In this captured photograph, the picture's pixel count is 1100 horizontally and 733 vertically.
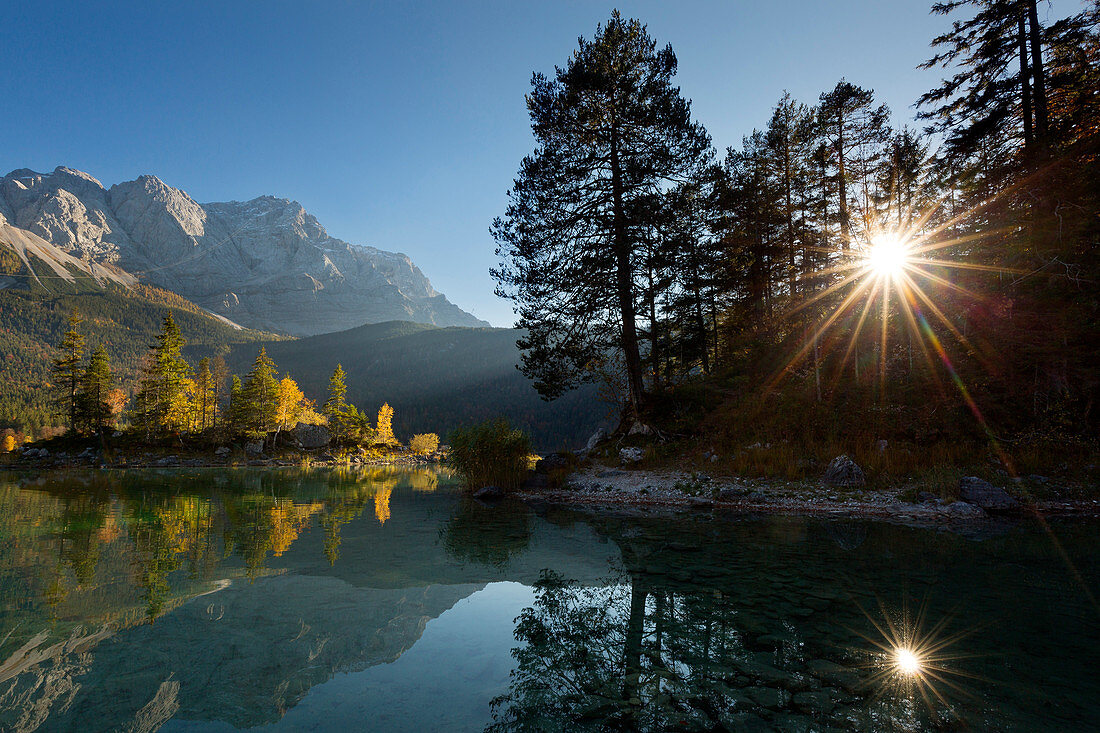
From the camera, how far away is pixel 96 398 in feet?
155

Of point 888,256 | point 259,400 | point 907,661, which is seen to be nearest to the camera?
point 907,661

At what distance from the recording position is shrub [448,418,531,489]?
18.6m

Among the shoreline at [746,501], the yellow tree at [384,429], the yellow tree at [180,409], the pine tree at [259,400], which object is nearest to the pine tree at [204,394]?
the yellow tree at [180,409]

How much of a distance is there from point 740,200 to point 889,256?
7.28m

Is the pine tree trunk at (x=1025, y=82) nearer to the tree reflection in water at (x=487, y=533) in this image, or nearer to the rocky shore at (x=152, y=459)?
the tree reflection in water at (x=487, y=533)

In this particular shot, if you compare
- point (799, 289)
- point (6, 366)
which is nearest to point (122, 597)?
point (799, 289)

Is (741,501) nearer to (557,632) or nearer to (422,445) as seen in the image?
(557,632)

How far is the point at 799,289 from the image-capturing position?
27.2 meters

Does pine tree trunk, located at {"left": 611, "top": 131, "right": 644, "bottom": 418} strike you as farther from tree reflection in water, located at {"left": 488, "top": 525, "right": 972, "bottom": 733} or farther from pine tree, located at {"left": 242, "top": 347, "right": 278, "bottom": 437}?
pine tree, located at {"left": 242, "top": 347, "right": 278, "bottom": 437}

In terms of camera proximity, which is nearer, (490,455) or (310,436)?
(490,455)

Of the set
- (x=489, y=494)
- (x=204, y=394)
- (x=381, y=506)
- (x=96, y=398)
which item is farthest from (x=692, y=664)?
(x=204, y=394)

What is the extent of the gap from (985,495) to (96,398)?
219 feet

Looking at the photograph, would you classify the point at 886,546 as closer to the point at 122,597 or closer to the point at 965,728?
the point at 965,728

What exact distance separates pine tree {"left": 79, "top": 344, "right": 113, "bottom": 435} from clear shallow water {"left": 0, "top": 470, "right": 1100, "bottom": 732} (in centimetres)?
5027
